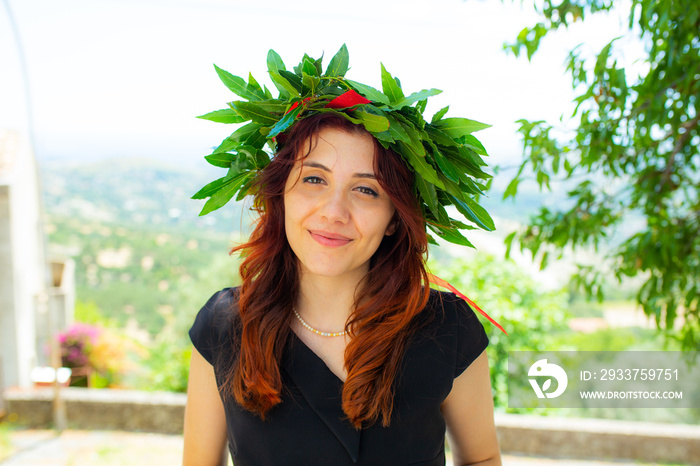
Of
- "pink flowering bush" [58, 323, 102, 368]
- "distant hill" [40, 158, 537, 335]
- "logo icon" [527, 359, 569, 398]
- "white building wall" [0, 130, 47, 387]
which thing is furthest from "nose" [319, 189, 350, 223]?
"distant hill" [40, 158, 537, 335]

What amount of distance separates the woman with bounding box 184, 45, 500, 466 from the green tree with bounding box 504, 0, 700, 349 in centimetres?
73

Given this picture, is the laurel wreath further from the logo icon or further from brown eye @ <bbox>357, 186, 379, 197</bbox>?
the logo icon

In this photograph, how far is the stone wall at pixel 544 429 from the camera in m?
4.14

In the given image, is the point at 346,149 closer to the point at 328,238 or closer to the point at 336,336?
the point at 328,238

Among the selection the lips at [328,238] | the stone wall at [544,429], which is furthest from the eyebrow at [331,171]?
the stone wall at [544,429]

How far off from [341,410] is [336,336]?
22 centimetres

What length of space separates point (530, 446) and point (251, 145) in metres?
3.83

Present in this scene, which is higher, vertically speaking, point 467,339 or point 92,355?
point 467,339

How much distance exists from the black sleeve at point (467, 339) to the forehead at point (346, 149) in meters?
0.52

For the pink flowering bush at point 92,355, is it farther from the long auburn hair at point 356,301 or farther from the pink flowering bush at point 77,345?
the long auburn hair at point 356,301

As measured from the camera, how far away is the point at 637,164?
233 centimetres

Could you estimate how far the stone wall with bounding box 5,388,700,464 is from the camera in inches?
163

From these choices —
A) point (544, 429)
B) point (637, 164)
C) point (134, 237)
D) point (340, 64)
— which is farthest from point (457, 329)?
point (134, 237)

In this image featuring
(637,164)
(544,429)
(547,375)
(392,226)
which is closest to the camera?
(392,226)
